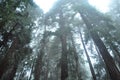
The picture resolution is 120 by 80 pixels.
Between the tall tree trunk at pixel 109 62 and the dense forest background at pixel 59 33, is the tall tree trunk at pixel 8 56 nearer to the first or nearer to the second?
the dense forest background at pixel 59 33

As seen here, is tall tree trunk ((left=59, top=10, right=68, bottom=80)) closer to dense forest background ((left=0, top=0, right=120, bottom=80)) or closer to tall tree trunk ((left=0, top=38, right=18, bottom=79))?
dense forest background ((left=0, top=0, right=120, bottom=80))

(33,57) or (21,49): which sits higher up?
(21,49)

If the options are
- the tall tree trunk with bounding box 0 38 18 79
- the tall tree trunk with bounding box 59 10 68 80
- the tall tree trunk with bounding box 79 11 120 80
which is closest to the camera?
the tall tree trunk with bounding box 79 11 120 80

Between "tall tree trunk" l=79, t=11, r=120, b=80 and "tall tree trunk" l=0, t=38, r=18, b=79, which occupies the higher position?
"tall tree trunk" l=79, t=11, r=120, b=80

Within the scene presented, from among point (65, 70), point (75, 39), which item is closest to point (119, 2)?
point (75, 39)

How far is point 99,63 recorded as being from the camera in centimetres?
2536

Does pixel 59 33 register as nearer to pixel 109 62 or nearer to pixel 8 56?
pixel 8 56

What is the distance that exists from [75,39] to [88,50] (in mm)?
2802

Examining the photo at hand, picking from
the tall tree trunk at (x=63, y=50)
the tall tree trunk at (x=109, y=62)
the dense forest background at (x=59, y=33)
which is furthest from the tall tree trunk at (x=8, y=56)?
the tall tree trunk at (x=109, y=62)

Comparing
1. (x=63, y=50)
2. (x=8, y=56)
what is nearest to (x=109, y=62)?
(x=63, y=50)

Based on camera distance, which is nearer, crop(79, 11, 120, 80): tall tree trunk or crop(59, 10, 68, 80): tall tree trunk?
crop(79, 11, 120, 80): tall tree trunk

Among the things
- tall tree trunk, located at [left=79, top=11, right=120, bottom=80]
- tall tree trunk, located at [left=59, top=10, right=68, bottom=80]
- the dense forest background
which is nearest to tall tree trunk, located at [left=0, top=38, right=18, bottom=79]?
the dense forest background

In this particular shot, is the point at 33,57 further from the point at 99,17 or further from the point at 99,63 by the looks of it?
the point at 99,17

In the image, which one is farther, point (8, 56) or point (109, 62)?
point (8, 56)
